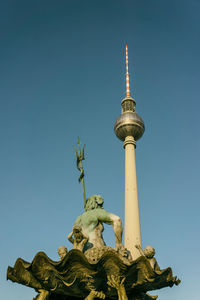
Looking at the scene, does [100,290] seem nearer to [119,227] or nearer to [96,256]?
[96,256]

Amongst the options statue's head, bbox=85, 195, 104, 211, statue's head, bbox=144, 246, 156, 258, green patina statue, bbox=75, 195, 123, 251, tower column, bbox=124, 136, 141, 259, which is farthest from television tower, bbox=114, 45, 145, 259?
statue's head, bbox=144, 246, 156, 258

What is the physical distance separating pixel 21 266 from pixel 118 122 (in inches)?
1621

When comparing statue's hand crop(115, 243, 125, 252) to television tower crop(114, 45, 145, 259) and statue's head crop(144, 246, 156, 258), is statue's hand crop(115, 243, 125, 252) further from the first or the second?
television tower crop(114, 45, 145, 259)

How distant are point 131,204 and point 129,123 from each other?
38.9ft

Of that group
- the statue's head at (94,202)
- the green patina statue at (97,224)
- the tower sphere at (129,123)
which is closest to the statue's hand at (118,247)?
the green patina statue at (97,224)

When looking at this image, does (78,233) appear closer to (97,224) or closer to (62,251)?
(62,251)

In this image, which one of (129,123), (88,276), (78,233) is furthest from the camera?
(129,123)

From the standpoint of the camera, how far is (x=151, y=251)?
9.90 m

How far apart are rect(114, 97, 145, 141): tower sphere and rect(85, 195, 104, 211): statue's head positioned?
36.8 m

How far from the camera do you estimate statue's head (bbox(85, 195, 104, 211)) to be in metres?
12.1

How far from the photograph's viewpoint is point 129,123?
48.8 meters

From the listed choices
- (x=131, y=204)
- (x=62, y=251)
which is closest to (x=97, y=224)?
(x=62, y=251)

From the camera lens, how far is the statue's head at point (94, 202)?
Answer: 477 inches

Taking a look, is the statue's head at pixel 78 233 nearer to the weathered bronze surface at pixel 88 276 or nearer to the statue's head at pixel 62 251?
the statue's head at pixel 62 251
